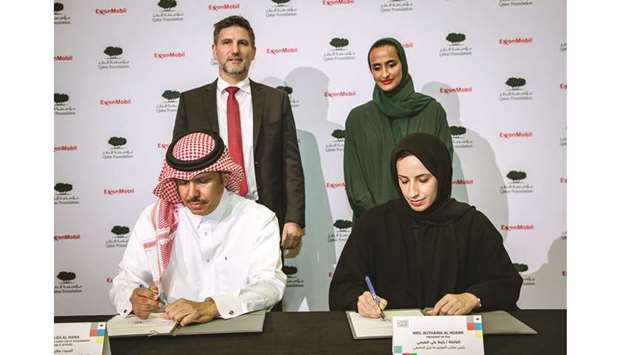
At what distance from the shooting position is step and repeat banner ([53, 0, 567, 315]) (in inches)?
153

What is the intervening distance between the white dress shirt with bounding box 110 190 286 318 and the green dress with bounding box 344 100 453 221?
882 mm

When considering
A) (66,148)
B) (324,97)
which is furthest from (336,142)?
(66,148)

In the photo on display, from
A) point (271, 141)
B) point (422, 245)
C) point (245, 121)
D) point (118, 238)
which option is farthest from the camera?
point (118, 238)

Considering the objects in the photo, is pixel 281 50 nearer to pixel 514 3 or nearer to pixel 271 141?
pixel 271 141

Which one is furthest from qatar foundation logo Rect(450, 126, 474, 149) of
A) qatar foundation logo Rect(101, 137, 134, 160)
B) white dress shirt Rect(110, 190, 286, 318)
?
qatar foundation logo Rect(101, 137, 134, 160)

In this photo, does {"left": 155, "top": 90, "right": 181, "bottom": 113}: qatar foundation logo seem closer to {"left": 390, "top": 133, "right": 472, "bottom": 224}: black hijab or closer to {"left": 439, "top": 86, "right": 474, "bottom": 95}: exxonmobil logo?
{"left": 439, "top": 86, "right": 474, "bottom": 95}: exxonmobil logo

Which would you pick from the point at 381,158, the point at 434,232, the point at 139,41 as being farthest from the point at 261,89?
the point at 434,232

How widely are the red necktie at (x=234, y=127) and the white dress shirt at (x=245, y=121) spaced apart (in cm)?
2

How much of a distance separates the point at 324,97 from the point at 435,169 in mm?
1852

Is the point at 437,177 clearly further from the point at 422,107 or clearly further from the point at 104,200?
the point at 104,200

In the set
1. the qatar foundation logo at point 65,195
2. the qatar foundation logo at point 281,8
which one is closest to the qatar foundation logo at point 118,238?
the qatar foundation logo at point 65,195

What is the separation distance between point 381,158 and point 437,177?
970mm

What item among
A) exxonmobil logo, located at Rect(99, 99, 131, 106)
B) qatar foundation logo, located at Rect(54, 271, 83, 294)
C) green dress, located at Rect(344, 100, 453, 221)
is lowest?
qatar foundation logo, located at Rect(54, 271, 83, 294)

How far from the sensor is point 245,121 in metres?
3.25
